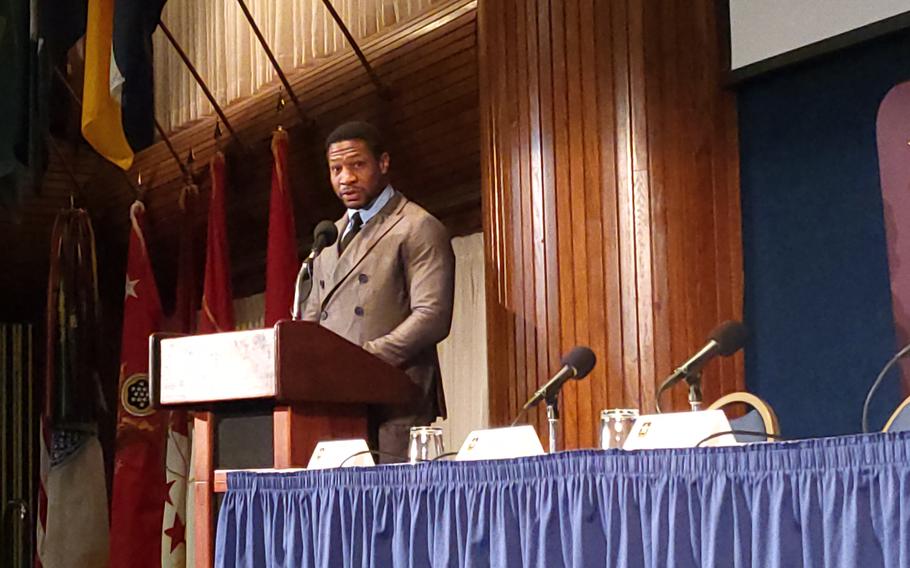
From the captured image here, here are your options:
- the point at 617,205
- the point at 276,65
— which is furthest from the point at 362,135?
the point at 276,65

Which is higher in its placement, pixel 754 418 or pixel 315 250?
pixel 315 250

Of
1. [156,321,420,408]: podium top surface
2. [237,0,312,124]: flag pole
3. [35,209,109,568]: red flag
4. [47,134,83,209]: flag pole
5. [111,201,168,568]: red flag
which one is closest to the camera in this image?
[156,321,420,408]: podium top surface

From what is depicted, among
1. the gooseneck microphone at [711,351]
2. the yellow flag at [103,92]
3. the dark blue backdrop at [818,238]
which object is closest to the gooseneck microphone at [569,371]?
the gooseneck microphone at [711,351]

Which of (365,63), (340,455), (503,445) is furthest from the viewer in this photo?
(365,63)

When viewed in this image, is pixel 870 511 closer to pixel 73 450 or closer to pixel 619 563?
pixel 619 563

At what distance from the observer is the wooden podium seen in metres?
3.00

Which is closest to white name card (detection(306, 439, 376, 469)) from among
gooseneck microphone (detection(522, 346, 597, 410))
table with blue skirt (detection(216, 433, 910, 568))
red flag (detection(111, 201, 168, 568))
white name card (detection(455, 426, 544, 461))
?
table with blue skirt (detection(216, 433, 910, 568))

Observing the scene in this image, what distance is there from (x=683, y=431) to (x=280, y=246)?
339 centimetres

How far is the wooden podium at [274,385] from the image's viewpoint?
3.00 metres

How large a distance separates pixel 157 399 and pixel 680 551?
158cm

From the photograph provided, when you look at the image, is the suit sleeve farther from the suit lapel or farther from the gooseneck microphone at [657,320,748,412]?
the gooseneck microphone at [657,320,748,412]

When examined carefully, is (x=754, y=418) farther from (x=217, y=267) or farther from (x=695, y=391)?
(x=217, y=267)

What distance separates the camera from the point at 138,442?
245 inches

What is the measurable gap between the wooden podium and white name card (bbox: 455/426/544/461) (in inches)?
23.5
